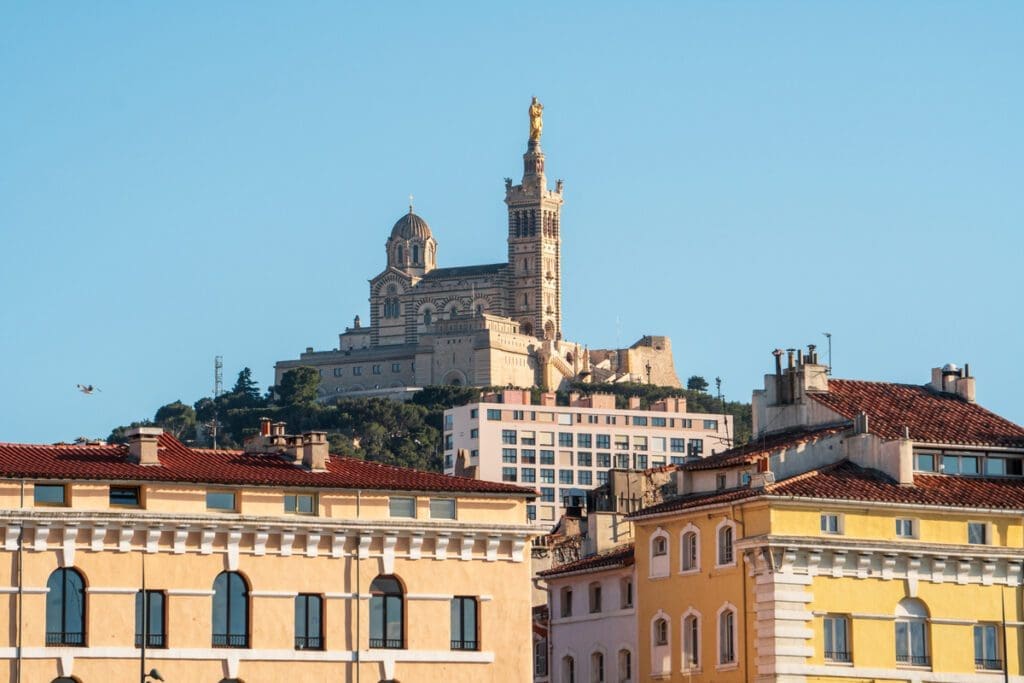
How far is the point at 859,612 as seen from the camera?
2987 inches

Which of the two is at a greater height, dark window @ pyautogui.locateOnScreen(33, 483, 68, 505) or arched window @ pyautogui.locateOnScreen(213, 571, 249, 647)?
dark window @ pyautogui.locateOnScreen(33, 483, 68, 505)

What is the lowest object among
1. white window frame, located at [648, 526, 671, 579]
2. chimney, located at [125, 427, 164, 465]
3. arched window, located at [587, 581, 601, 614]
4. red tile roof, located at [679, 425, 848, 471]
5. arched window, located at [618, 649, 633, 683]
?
arched window, located at [618, 649, 633, 683]

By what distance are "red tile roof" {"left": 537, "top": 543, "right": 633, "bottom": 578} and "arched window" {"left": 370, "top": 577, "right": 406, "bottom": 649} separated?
40.4 ft

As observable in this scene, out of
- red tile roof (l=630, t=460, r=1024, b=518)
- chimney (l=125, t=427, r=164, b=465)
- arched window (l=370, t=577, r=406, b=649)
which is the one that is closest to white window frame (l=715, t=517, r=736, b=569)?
red tile roof (l=630, t=460, r=1024, b=518)

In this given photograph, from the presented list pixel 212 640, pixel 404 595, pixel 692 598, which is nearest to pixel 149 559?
pixel 212 640

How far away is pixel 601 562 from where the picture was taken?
8550 centimetres

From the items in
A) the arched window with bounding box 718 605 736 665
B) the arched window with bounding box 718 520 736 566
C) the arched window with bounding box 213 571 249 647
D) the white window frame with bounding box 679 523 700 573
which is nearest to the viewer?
the arched window with bounding box 213 571 249 647

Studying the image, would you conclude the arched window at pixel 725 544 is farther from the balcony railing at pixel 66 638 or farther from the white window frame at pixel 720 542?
the balcony railing at pixel 66 638

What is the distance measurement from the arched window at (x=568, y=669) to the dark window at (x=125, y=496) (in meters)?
21.0

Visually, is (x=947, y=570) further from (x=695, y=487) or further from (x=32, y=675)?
(x=32, y=675)

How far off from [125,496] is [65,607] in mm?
3210

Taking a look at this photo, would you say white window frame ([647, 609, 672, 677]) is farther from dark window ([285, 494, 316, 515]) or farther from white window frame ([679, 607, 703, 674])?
dark window ([285, 494, 316, 515])

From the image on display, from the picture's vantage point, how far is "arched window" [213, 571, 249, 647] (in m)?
70.4

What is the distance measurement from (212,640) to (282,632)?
1915 millimetres
